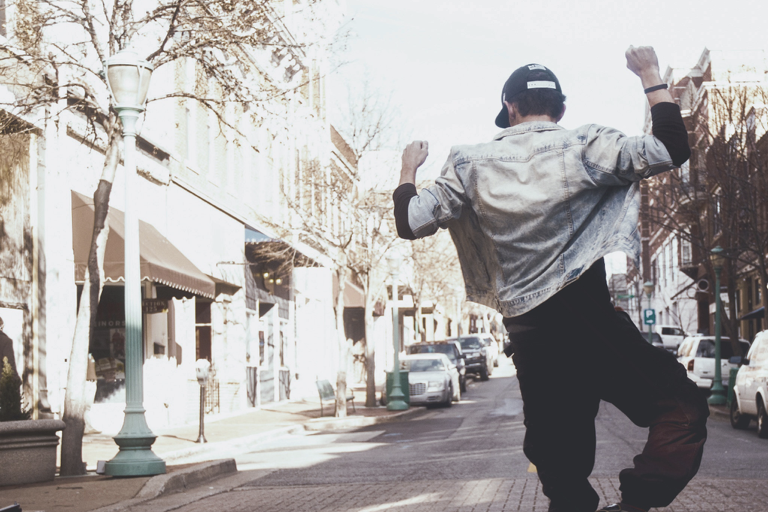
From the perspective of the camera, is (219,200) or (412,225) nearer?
(412,225)

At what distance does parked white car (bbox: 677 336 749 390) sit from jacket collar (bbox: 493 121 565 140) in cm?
2168

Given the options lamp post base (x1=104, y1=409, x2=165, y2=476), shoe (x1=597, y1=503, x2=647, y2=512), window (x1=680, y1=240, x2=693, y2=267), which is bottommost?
lamp post base (x1=104, y1=409, x2=165, y2=476)

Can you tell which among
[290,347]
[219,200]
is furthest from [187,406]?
[290,347]

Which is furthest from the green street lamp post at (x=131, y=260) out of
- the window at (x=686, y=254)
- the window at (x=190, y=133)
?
the window at (x=686, y=254)

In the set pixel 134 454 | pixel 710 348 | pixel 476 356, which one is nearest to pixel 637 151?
pixel 134 454

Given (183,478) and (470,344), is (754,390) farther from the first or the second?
(470,344)

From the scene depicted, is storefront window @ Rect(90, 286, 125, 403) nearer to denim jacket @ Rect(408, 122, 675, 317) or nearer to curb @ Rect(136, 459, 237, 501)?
curb @ Rect(136, 459, 237, 501)

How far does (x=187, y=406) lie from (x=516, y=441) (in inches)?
353

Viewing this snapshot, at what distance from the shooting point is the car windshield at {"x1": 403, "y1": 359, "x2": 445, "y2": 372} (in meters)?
27.2

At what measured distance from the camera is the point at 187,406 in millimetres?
21062

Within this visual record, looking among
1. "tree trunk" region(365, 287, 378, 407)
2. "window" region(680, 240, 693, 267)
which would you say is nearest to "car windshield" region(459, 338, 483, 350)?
"window" region(680, 240, 693, 267)

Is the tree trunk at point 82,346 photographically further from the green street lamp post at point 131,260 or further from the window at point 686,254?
the window at point 686,254

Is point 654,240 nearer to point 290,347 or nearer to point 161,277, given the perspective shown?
point 290,347

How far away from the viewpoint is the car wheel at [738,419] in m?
16.7
